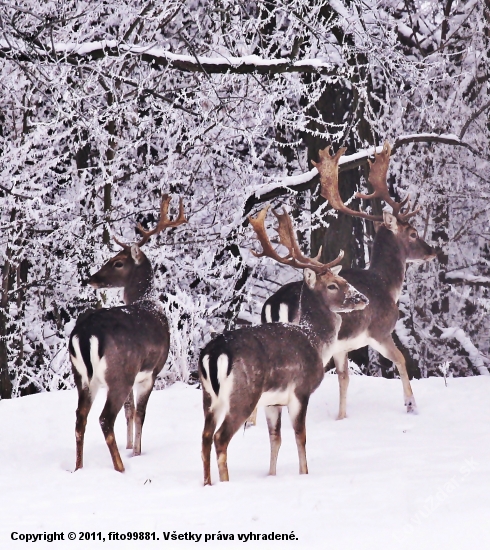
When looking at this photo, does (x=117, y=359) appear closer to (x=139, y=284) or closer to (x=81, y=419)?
(x=81, y=419)

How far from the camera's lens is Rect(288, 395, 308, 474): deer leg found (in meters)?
5.48

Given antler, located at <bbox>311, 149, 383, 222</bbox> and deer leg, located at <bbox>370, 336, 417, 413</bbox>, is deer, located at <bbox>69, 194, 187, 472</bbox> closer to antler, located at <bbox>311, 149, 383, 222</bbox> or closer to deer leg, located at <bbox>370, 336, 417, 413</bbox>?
deer leg, located at <bbox>370, 336, 417, 413</bbox>

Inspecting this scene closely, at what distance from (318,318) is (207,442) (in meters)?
1.41

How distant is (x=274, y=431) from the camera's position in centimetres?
566

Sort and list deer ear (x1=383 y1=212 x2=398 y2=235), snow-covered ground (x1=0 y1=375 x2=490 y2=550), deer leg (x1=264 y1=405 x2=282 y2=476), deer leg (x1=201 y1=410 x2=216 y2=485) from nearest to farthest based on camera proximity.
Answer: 1. snow-covered ground (x1=0 y1=375 x2=490 y2=550)
2. deer leg (x1=201 y1=410 x2=216 y2=485)
3. deer leg (x1=264 y1=405 x2=282 y2=476)
4. deer ear (x1=383 y1=212 x2=398 y2=235)

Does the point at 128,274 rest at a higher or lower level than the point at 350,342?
higher

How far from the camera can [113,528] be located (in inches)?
164

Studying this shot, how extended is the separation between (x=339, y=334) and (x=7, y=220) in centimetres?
571

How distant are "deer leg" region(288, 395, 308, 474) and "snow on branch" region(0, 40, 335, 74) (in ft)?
9.45

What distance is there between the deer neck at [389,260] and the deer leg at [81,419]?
3.08 metres

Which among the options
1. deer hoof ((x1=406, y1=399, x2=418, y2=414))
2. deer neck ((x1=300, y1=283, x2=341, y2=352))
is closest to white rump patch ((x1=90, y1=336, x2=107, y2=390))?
deer neck ((x1=300, y1=283, x2=341, y2=352))

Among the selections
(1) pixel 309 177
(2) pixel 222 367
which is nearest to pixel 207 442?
(2) pixel 222 367

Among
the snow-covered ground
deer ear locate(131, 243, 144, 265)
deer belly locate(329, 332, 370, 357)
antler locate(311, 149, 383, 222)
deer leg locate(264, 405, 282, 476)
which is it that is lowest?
the snow-covered ground

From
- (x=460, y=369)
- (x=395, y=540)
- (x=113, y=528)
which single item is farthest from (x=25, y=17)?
(x=460, y=369)
